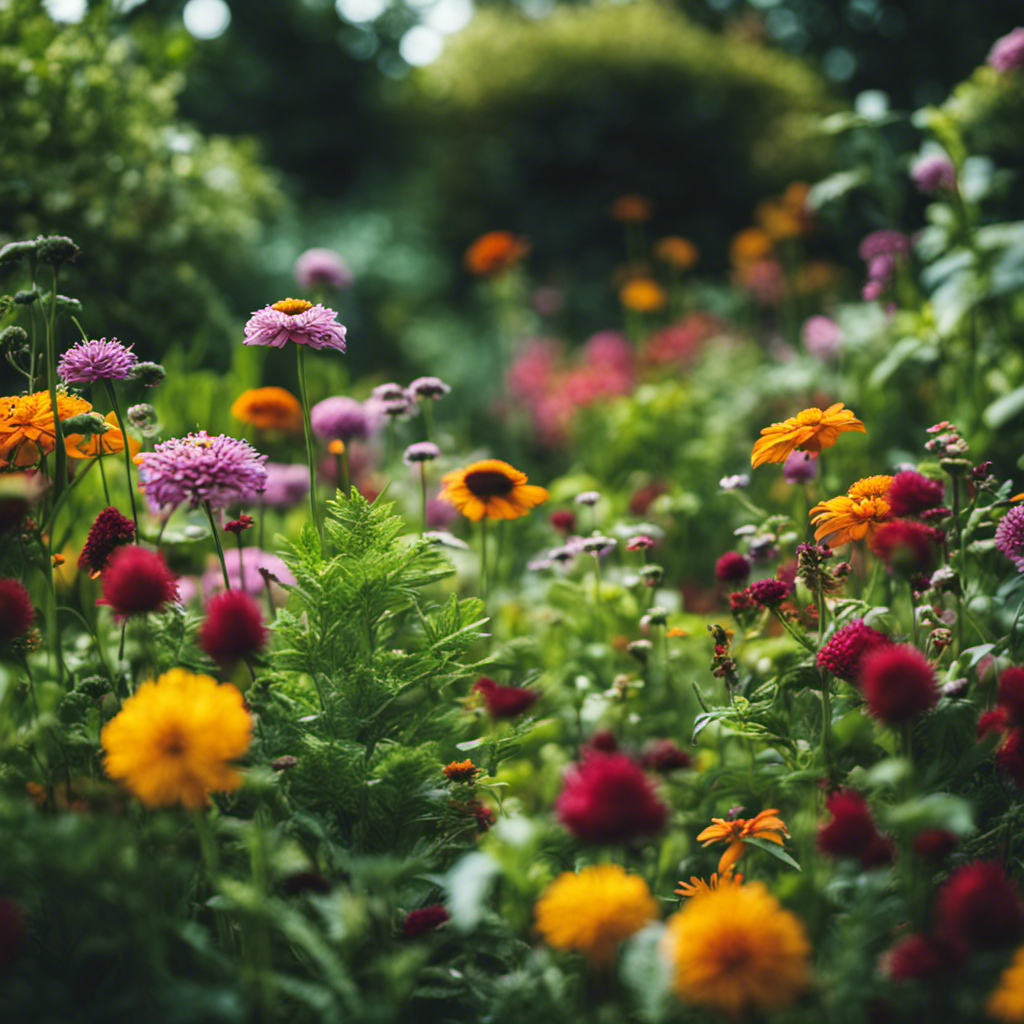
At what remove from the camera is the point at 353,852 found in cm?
125

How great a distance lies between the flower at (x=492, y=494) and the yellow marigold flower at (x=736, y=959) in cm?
89

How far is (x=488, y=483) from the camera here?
1.61 m

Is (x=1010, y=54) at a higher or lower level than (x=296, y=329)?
higher

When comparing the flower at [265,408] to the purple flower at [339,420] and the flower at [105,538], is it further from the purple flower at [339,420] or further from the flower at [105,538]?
the flower at [105,538]

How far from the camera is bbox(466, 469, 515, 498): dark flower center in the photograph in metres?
1.61

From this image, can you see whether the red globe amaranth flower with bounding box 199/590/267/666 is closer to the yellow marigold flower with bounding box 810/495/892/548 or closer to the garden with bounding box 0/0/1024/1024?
the garden with bounding box 0/0/1024/1024

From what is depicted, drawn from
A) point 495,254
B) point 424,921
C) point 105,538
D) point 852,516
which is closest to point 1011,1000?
point 424,921

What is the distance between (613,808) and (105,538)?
92 cm

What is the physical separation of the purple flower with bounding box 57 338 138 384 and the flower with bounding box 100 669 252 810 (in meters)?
0.68

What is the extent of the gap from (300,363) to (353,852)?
747mm

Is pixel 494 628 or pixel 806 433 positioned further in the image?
pixel 494 628

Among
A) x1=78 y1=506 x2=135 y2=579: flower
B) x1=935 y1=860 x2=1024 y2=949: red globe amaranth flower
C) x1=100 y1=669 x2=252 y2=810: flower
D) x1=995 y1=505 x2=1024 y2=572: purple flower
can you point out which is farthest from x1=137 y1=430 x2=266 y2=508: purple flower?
x1=995 y1=505 x2=1024 y2=572: purple flower

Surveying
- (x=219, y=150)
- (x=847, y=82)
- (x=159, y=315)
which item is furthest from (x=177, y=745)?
(x=847, y=82)

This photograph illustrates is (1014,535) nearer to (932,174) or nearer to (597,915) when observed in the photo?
(597,915)
